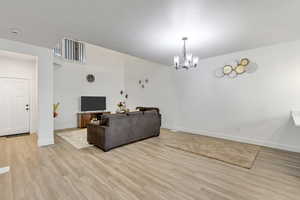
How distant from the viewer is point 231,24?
254cm

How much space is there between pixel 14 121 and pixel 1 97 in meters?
0.85

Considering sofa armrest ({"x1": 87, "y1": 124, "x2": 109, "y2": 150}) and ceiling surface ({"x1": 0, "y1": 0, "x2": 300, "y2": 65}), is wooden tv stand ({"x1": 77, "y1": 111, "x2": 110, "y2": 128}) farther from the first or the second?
ceiling surface ({"x1": 0, "y1": 0, "x2": 300, "y2": 65})

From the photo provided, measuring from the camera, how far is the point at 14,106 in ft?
14.9

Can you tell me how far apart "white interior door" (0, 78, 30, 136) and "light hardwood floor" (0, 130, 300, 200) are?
1.57 metres

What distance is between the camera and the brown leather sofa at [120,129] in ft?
11.0

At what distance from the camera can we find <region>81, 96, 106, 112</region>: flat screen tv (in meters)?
6.34

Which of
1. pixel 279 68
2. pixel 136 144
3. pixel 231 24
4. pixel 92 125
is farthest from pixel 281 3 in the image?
pixel 92 125

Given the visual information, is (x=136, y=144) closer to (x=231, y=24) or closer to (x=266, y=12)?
(x=231, y=24)

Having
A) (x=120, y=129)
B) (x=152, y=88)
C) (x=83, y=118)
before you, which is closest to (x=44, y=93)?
(x=120, y=129)

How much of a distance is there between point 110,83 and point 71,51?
233cm

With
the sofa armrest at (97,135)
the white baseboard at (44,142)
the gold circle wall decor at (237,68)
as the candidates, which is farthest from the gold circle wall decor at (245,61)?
the white baseboard at (44,142)

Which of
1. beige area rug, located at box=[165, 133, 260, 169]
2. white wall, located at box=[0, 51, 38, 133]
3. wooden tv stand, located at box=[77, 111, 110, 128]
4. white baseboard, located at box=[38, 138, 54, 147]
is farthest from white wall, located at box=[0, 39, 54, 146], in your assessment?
beige area rug, located at box=[165, 133, 260, 169]

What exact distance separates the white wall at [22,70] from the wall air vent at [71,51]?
3.79 feet

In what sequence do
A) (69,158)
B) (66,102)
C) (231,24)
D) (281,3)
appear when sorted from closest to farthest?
1. (281,3)
2. (231,24)
3. (69,158)
4. (66,102)
